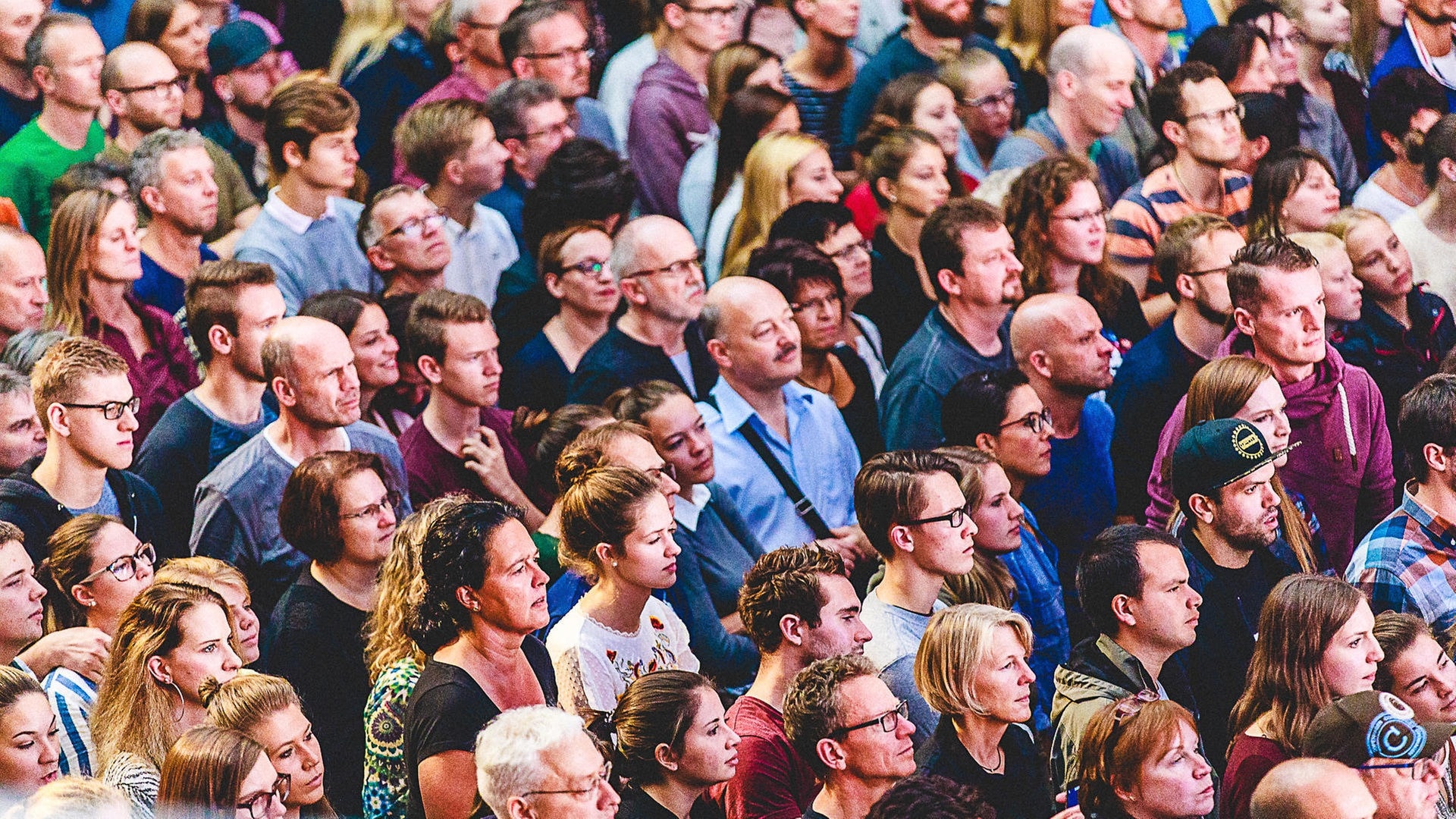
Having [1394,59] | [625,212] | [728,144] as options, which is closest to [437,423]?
[625,212]

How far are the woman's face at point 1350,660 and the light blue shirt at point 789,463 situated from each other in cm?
198

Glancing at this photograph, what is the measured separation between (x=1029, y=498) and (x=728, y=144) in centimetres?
252

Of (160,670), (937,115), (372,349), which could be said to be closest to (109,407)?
(372,349)

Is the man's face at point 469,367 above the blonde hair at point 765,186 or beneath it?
above

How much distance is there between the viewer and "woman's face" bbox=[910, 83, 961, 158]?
9023 millimetres

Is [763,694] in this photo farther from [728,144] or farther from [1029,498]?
[728,144]

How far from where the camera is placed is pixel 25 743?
4.91 metres

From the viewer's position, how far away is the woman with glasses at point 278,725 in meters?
5.04

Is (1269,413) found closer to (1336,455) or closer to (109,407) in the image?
(1336,455)

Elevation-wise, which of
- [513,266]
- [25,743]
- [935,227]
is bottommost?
[513,266]

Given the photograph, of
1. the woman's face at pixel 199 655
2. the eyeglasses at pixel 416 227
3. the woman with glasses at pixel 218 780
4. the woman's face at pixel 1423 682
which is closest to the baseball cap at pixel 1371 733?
the woman's face at pixel 1423 682

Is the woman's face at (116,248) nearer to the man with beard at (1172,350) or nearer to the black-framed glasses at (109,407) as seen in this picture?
the black-framed glasses at (109,407)

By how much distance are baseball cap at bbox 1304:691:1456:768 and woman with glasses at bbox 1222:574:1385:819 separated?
0.83 ft

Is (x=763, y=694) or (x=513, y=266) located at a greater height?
(x=763, y=694)
